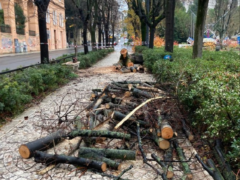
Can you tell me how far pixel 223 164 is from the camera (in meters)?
3.06

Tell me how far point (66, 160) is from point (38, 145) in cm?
67

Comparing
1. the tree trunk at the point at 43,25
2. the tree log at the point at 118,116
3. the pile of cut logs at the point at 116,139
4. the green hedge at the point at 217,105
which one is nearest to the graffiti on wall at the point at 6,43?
the tree trunk at the point at 43,25

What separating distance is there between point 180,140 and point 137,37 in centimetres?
2959

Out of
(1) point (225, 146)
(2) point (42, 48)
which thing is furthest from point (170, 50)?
(1) point (225, 146)

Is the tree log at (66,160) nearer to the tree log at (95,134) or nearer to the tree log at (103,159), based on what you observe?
the tree log at (103,159)

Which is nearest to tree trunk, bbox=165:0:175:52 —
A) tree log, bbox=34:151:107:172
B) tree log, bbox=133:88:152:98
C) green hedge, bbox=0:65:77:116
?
green hedge, bbox=0:65:77:116

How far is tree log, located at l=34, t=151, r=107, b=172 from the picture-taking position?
331cm

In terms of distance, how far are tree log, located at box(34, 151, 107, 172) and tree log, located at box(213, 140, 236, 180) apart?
158 cm

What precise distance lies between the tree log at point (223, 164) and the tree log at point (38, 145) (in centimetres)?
247

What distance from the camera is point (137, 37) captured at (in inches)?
1292

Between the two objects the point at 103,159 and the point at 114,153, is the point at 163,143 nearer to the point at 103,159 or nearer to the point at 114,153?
the point at 114,153

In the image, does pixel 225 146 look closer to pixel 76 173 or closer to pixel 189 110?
pixel 189 110

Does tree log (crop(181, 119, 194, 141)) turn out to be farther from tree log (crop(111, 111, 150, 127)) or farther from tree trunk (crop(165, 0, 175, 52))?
tree trunk (crop(165, 0, 175, 52))

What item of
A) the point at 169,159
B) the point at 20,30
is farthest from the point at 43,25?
the point at 20,30
